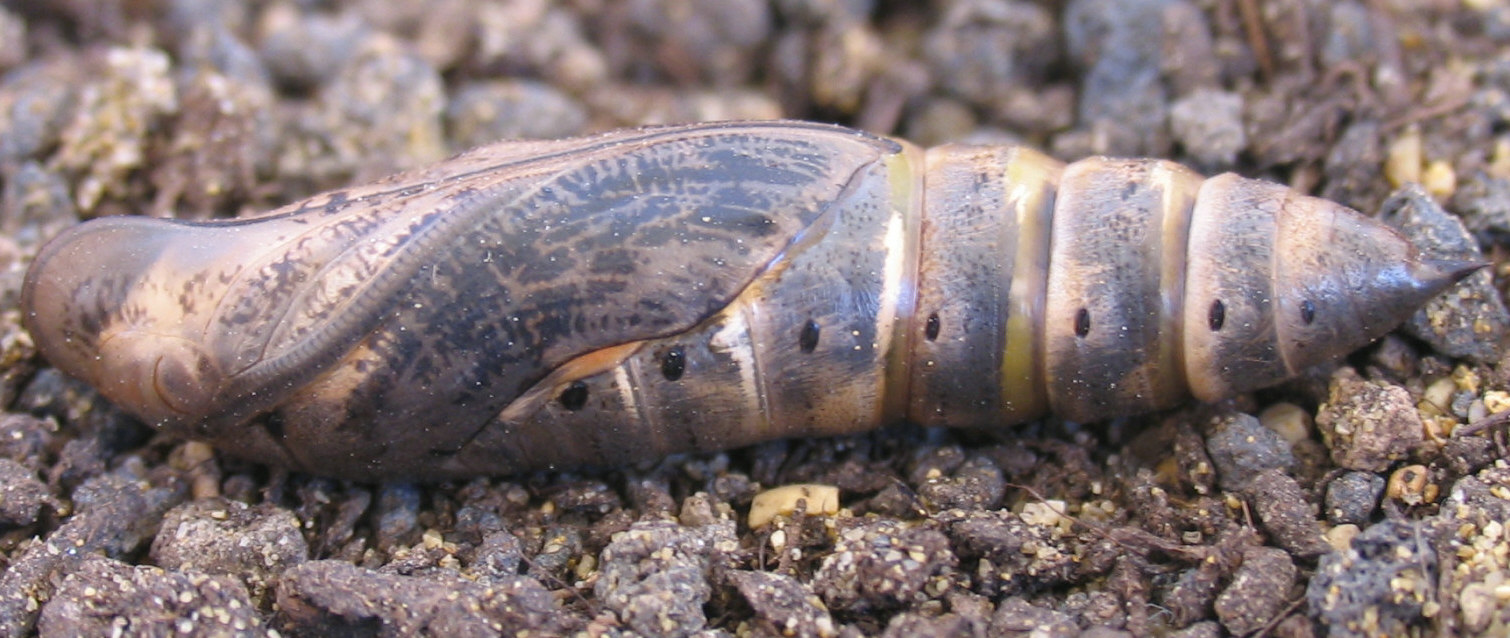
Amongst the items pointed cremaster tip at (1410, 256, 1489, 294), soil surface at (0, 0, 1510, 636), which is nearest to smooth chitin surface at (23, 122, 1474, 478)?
pointed cremaster tip at (1410, 256, 1489, 294)

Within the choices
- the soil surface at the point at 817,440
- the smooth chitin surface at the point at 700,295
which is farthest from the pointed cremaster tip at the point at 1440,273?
the soil surface at the point at 817,440

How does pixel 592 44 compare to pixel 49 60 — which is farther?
pixel 592 44

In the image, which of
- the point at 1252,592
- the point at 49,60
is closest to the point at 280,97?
the point at 49,60

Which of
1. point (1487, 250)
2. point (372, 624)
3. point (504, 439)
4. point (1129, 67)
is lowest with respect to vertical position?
point (372, 624)

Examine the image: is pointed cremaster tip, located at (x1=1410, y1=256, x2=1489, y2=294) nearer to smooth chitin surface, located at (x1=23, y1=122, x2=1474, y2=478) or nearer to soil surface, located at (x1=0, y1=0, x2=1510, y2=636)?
smooth chitin surface, located at (x1=23, y1=122, x2=1474, y2=478)

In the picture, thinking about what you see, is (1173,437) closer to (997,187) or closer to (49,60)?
(997,187)

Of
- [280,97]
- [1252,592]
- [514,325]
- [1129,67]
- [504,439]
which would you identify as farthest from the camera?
[280,97]
